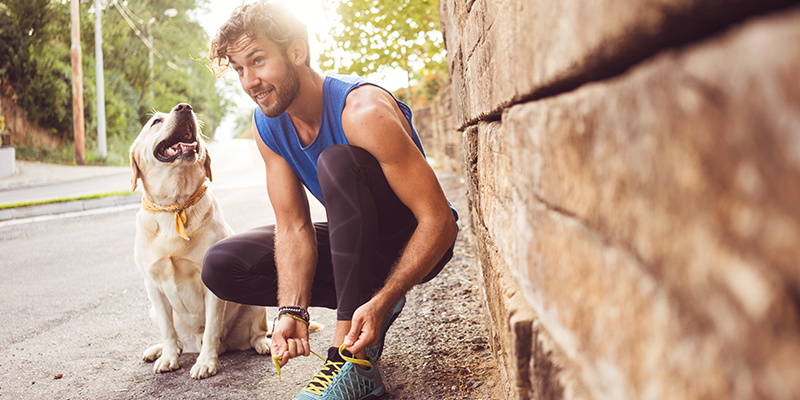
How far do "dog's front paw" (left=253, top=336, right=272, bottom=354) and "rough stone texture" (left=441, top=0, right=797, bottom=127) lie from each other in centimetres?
189

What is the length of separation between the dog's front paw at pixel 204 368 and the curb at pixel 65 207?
21.4ft

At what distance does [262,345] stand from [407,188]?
1.22 m

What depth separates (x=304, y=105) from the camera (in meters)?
2.31

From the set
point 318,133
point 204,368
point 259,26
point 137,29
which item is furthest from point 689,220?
point 137,29

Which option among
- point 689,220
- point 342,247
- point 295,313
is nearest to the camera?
point 689,220

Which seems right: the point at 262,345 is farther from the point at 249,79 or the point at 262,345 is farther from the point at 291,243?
the point at 249,79

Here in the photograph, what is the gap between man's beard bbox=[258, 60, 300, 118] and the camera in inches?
88.0

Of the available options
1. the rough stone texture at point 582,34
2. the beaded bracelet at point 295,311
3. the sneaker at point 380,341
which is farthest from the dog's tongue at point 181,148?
the rough stone texture at point 582,34

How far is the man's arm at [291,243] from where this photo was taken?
6.81 feet

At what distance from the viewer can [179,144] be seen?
3117 millimetres

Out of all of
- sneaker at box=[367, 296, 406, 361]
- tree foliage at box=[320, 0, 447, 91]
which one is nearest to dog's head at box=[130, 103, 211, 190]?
sneaker at box=[367, 296, 406, 361]

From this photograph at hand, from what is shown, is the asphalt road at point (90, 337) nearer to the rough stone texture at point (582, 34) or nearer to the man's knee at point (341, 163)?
the man's knee at point (341, 163)

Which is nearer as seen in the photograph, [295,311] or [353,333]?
[353,333]

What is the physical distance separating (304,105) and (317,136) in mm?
150
